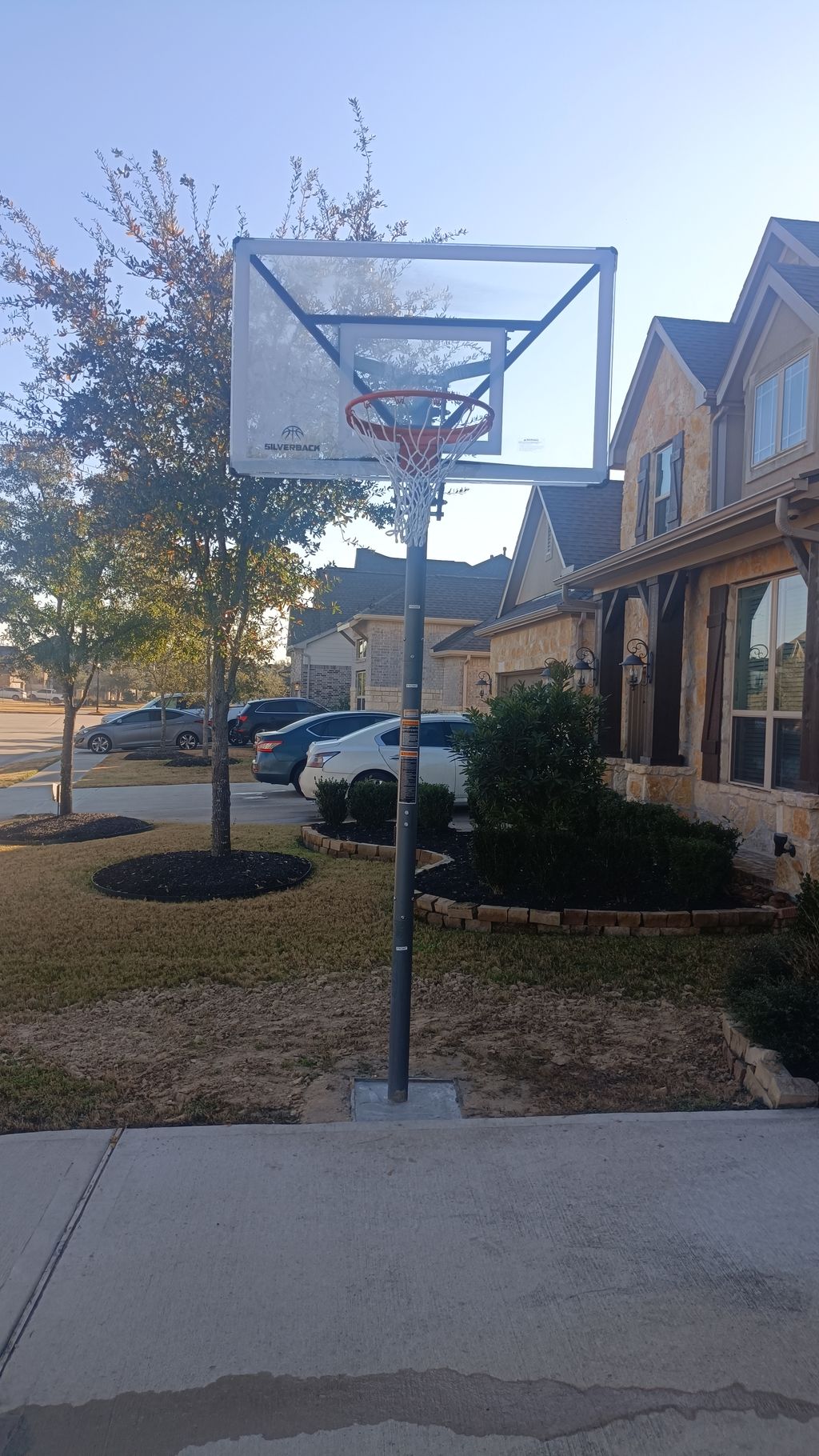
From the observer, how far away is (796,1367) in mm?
2744

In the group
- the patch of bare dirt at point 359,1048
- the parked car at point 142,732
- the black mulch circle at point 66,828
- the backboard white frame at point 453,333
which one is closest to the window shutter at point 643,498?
the backboard white frame at point 453,333

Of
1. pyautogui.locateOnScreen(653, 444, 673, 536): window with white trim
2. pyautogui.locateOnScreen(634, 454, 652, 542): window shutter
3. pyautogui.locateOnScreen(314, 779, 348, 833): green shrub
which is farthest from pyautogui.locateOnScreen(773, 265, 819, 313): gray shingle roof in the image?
pyautogui.locateOnScreen(314, 779, 348, 833): green shrub

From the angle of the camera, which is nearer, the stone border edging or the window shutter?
the stone border edging

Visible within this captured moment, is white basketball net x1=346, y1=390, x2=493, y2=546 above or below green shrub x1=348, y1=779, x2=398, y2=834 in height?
above

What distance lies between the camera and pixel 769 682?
9.45 metres

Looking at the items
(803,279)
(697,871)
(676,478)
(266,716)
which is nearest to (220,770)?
(697,871)

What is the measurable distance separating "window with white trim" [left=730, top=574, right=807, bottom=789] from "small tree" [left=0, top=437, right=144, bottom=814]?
256 inches

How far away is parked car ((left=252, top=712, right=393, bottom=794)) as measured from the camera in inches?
677

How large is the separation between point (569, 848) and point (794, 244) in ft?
23.9

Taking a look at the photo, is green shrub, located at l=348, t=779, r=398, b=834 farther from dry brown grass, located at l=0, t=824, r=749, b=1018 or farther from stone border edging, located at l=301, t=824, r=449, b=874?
dry brown grass, located at l=0, t=824, r=749, b=1018

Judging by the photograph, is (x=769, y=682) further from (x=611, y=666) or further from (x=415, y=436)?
(x=415, y=436)

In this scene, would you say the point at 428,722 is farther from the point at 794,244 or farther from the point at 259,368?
the point at 259,368

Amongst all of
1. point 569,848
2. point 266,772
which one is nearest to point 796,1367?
point 569,848

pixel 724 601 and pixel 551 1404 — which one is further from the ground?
pixel 724 601
